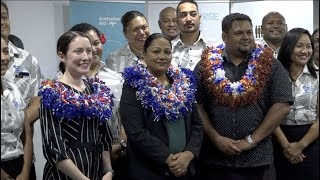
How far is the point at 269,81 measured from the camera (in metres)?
2.35

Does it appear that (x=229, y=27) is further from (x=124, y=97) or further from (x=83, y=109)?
(x=83, y=109)

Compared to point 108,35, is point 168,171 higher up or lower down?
lower down

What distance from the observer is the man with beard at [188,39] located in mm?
2930

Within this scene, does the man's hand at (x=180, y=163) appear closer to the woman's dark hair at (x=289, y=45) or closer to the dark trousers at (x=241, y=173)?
the dark trousers at (x=241, y=173)

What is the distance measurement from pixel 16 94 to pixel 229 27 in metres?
1.16

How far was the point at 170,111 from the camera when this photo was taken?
7.13ft

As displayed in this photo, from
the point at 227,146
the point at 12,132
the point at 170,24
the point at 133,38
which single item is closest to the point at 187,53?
the point at 133,38

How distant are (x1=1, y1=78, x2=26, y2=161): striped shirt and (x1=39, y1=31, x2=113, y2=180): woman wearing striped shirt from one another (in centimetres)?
10

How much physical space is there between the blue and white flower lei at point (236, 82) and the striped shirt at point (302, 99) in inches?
9.4

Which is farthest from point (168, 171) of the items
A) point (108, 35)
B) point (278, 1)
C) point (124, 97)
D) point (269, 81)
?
point (278, 1)

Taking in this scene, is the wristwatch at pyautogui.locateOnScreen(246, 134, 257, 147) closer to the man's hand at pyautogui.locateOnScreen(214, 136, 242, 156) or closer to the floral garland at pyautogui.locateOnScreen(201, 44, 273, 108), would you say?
the man's hand at pyautogui.locateOnScreen(214, 136, 242, 156)

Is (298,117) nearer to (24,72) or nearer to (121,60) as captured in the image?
(121,60)

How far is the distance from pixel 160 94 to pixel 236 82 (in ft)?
1.43

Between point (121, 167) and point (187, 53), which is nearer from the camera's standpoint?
point (121, 167)
